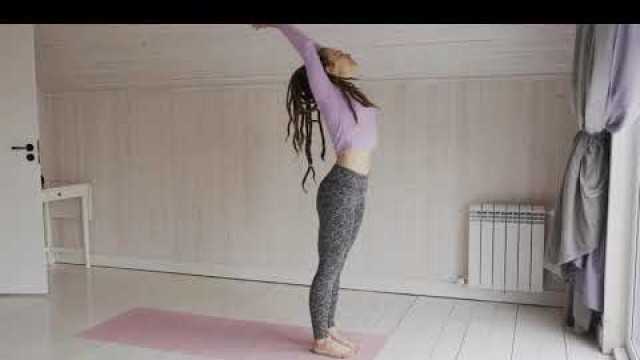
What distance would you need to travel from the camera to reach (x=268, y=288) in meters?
4.19

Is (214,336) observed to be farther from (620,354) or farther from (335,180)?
(620,354)

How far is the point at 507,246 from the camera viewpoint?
366cm

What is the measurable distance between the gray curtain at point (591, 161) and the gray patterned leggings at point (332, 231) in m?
1.13

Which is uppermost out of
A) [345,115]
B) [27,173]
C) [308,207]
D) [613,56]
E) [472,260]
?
[613,56]

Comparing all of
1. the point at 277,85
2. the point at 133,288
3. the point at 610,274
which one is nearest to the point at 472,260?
the point at 610,274

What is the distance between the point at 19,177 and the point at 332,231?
7.71ft

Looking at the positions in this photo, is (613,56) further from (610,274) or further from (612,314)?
(612,314)

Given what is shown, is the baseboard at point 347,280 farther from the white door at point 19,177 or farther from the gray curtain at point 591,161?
the white door at point 19,177

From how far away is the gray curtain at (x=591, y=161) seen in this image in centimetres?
261

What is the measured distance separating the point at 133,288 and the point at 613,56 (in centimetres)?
342

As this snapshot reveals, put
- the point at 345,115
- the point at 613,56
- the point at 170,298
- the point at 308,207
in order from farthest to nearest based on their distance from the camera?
the point at 308,207 → the point at 170,298 → the point at 345,115 → the point at 613,56

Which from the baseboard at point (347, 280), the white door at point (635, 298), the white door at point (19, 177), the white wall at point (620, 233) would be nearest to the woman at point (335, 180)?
the baseboard at point (347, 280)

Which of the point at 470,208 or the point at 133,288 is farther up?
the point at 470,208

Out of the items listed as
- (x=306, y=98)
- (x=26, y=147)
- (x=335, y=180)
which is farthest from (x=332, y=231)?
(x=26, y=147)
